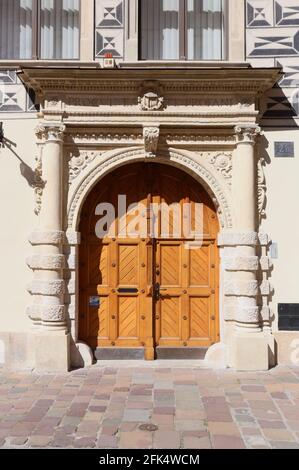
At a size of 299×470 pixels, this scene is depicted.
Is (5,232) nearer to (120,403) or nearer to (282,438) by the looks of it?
(120,403)

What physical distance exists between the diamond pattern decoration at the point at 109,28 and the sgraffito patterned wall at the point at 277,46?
1889mm

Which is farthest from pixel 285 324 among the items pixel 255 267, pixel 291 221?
pixel 291 221

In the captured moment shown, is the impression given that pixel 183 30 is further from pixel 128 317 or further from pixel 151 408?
pixel 151 408

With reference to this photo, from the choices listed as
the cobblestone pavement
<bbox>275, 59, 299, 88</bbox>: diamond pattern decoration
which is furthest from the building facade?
the cobblestone pavement

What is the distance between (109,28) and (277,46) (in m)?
2.51

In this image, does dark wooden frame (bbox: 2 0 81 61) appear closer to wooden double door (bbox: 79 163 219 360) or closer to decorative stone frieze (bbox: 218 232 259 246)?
wooden double door (bbox: 79 163 219 360)

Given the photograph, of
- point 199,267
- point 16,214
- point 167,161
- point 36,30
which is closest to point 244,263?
point 199,267

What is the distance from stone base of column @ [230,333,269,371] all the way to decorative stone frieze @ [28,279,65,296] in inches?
102

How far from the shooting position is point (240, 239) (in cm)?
632

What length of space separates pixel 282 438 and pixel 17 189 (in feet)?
15.5

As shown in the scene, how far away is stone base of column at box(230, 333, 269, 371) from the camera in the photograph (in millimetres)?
6164

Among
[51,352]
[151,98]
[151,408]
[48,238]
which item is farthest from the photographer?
[151,98]

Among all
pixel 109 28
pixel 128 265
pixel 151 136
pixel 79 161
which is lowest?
pixel 128 265

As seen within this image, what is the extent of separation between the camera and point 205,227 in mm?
6797
